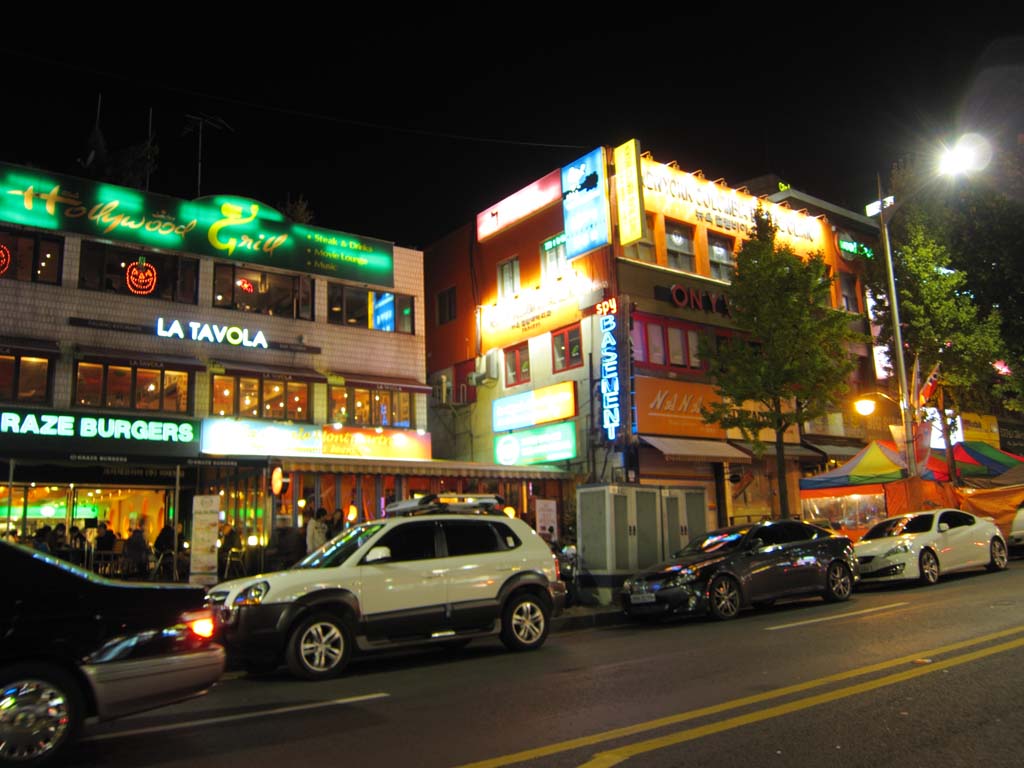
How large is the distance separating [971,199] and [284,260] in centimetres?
2067

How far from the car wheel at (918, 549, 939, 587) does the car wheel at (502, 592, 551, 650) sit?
9.15 meters

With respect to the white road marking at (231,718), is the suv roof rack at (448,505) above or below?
above

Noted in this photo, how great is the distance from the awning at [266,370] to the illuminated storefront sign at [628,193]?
9639 millimetres

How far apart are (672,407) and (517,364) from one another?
5664mm

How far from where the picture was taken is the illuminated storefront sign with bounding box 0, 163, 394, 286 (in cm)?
1983

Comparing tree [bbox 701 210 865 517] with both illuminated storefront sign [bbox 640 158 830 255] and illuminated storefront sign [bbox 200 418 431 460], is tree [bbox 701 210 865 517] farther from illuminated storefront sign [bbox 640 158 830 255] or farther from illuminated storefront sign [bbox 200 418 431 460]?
illuminated storefront sign [bbox 200 418 431 460]

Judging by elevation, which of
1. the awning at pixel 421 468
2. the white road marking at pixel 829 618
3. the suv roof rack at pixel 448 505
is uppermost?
the awning at pixel 421 468

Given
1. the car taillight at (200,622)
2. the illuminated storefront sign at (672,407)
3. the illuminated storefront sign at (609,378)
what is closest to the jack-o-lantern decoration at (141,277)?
the illuminated storefront sign at (609,378)

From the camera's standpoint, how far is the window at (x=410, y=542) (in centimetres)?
984

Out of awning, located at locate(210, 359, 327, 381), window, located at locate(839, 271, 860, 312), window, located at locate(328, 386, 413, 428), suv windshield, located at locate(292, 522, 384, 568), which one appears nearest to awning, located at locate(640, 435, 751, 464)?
window, located at locate(328, 386, 413, 428)

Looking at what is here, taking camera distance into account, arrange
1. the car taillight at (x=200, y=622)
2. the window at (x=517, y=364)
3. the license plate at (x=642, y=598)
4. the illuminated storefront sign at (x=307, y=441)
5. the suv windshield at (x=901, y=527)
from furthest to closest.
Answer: the window at (x=517, y=364) → the illuminated storefront sign at (x=307, y=441) → the suv windshield at (x=901, y=527) → the license plate at (x=642, y=598) → the car taillight at (x=200, y=622)

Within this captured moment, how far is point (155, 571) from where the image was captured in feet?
57.9

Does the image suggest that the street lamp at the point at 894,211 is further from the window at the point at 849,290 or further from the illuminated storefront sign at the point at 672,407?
the window at the point at 849,290

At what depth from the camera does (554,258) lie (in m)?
26.5
